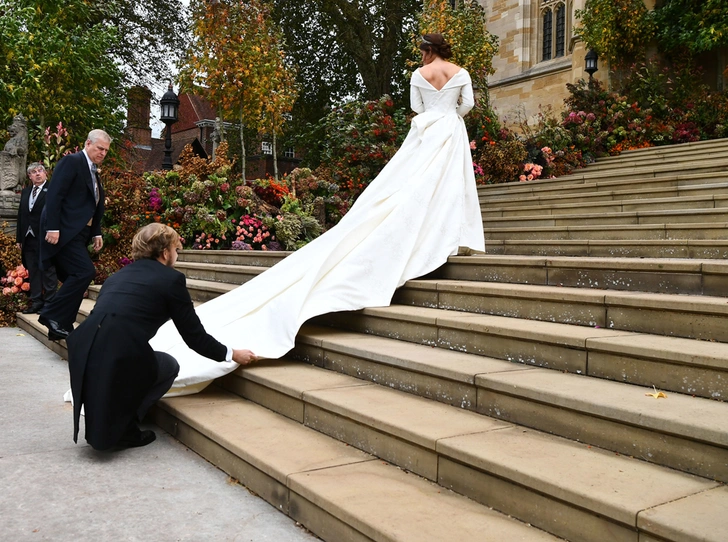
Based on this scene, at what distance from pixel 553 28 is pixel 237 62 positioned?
11.2 m

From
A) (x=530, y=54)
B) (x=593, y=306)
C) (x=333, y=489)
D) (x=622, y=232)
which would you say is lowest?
(x=333, y=489)

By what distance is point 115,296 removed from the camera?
3.65 metres

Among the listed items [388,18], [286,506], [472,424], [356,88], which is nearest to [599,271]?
[472,424]

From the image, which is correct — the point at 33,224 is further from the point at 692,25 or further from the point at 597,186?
the point at 692,25

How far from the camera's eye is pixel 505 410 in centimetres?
318

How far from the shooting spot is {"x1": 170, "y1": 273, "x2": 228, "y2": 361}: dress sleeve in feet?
12.2

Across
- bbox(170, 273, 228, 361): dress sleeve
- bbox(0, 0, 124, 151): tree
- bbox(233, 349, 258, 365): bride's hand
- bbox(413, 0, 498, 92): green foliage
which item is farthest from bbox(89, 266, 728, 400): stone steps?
bbox(413, 0, 498, 92): green foliage

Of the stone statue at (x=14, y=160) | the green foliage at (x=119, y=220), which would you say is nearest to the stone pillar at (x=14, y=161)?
the stone statue at (x=14, y=160)

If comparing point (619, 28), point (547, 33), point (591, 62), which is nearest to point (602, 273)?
point (591, 62)

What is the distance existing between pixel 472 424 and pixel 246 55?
1181 cm

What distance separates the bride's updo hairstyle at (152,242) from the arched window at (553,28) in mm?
18681

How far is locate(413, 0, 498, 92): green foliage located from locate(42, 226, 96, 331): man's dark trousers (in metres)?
12.8

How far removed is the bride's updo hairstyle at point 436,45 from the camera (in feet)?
19.4

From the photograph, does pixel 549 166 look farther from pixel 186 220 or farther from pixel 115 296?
pixel 115 296
